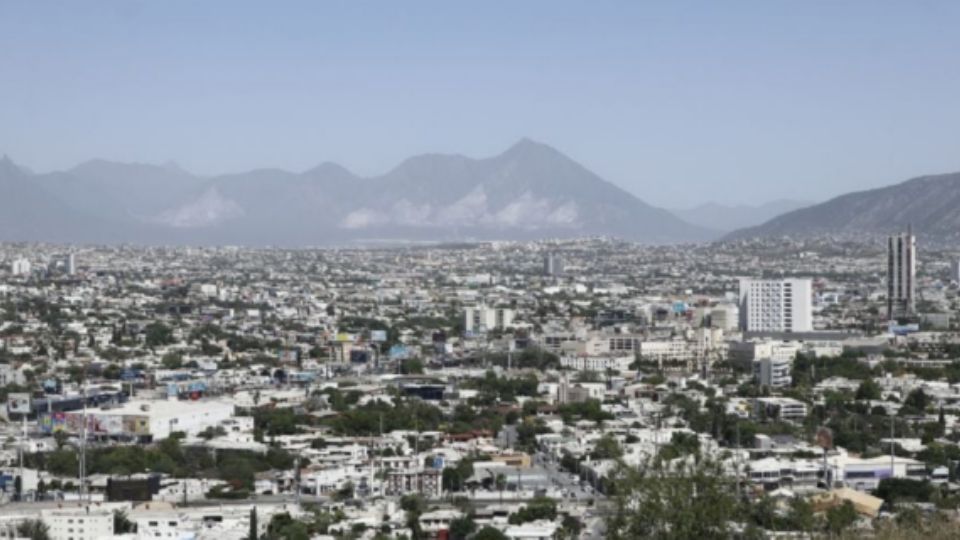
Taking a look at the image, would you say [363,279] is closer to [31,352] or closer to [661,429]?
[31,352]

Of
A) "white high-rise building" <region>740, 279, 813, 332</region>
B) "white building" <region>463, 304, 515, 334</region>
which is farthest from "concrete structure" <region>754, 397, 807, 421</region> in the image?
"white building" <region>463, 304, 515, 334</region>

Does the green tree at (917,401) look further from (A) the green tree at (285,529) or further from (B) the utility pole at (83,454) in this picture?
(A) the green tree at (285,529)

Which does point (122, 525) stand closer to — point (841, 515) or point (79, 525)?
point (79, 525)

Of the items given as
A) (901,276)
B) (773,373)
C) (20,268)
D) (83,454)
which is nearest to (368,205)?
(20,268)

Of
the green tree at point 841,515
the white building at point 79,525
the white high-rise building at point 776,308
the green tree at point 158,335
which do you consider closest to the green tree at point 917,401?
the green tree at point 841,515

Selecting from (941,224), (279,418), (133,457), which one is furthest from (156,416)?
(941,224)

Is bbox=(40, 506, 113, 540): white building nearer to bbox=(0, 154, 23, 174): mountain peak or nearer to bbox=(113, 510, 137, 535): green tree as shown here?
bbox=(113, 510, 137, 535): green tree
